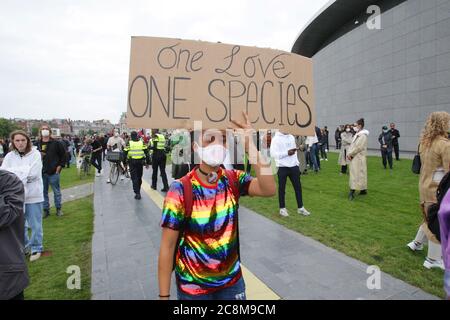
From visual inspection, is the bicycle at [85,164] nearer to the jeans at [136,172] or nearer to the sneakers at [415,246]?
the jeans at [136,172]

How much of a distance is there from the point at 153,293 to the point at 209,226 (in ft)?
6.38

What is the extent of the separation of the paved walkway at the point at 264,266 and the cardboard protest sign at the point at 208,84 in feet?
6.06

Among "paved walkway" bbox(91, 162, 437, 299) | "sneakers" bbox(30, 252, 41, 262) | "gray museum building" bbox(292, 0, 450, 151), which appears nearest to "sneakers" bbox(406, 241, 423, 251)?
"paved walkway" bbox(91, 162, 437, 299)

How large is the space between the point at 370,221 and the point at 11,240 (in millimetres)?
5504

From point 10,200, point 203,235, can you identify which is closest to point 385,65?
point 203,235

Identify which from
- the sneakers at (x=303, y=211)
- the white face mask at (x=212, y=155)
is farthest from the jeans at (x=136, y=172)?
the white face mask at (x=212, y=155)

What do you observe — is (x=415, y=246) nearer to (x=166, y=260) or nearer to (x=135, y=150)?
(x=166, y=260)

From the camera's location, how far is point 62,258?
4.47m

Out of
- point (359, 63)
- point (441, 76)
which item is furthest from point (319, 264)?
point (359, 63)

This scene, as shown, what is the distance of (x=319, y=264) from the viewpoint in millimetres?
3885

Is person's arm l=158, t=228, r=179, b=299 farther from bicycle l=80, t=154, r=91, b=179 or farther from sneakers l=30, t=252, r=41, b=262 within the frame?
bicycle l=80, t=154, r=91, b=179

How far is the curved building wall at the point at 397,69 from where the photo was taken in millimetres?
18516

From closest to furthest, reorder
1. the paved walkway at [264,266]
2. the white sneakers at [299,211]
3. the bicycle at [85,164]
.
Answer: the paved walkway at [264,266] → the white sneakers at [299,211] → the bicycle at [85,164]

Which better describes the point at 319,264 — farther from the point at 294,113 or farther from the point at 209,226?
the point at 209,226
